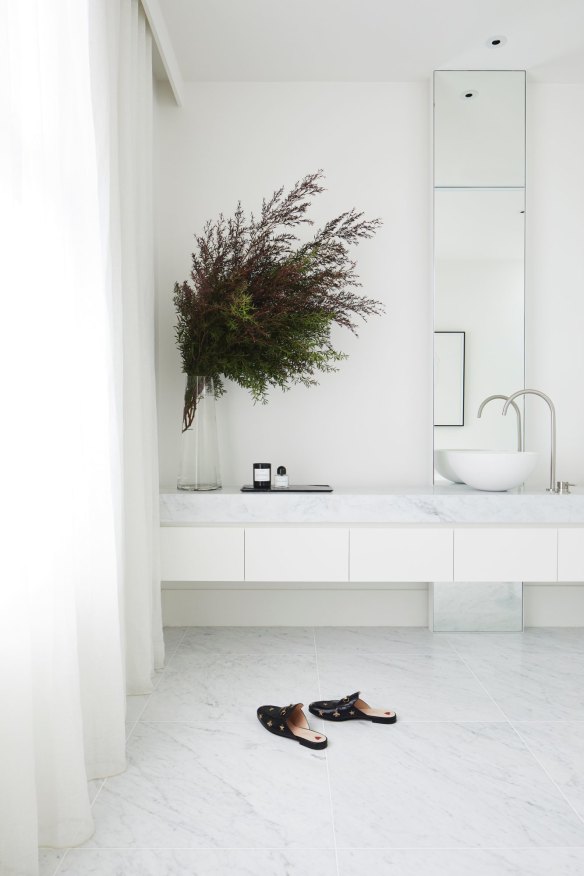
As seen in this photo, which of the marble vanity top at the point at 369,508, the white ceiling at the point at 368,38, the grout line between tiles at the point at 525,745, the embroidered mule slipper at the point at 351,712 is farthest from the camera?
the marble vanity top at the point at 369,508

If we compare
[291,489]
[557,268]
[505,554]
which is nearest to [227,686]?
[291,489]

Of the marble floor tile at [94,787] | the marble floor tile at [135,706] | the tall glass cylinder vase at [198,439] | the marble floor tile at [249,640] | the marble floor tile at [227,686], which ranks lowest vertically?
the marble floor tile at [249,640]

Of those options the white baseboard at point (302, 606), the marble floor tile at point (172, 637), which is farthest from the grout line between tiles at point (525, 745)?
the marble floor tile at point (172, 637)

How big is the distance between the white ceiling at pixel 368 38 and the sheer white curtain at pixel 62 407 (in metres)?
0.68

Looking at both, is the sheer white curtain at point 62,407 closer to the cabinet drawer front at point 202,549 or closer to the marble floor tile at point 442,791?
the cabinet drawer front at point 202,549

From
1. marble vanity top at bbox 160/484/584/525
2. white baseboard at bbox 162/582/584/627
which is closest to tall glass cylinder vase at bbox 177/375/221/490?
marble vanity top at bbox 160/484/584/525

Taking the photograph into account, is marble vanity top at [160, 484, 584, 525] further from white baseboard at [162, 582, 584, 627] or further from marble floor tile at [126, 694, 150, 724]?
marble floor tile at [126, 694, 150, 724]

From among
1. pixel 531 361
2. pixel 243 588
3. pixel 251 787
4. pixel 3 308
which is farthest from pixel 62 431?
pixel 531 361

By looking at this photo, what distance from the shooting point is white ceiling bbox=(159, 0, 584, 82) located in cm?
254

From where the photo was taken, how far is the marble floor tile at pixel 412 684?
2.15m

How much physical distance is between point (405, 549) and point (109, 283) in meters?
1.59

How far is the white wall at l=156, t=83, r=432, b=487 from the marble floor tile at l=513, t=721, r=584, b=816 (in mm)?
1319

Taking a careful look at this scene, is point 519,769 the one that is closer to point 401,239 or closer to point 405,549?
point 405,549

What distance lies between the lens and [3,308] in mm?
1218
